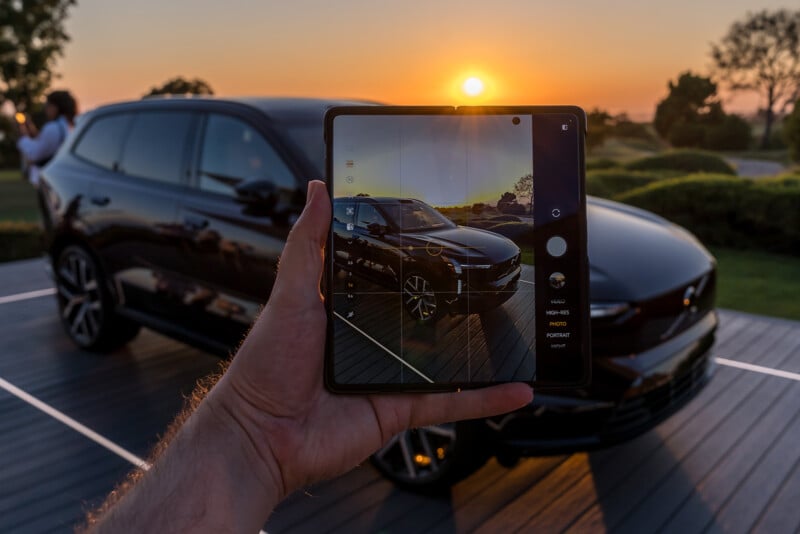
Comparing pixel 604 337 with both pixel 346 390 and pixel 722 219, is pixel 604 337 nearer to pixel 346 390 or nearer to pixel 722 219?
pixel 346 390

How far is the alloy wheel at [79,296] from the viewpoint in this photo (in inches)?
191

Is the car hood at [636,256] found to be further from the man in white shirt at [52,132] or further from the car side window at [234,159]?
the man in white shirt at [52,132]

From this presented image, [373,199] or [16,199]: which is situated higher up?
[373,199]

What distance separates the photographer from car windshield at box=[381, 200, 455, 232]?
1661 mm

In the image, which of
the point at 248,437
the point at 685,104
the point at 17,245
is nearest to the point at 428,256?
the point at 248,437

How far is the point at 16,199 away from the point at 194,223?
23.5 metres

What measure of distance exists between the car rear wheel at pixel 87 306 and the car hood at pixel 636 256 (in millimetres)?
3026

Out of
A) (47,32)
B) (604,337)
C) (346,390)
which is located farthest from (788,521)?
(47,32)

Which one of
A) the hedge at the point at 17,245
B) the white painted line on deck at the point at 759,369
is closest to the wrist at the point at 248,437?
the white painted line on deck at the point at 759,369

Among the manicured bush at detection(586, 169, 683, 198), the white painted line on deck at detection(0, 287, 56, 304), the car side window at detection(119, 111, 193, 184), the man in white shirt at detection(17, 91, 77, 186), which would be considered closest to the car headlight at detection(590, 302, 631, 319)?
the car side window at detection(119, 111, 193, 184)

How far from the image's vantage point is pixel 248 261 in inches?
145

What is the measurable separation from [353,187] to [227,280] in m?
2.26

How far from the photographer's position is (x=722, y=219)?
34.7ft

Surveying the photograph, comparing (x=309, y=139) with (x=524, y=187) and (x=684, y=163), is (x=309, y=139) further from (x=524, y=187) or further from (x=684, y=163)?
(x=684, y=163)
